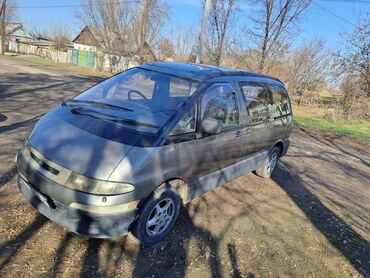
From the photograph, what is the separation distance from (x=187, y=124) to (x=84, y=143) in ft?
3.81

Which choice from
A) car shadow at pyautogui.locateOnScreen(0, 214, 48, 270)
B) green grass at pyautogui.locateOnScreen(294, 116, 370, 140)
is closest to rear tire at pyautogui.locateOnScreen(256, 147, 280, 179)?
car shadow at pyautogui.locateOnScreen(0, 214, 48, 270)

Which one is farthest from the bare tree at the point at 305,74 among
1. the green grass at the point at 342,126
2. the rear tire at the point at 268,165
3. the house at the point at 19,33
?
the house at the point at 19,33

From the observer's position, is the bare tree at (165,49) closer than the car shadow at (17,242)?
No

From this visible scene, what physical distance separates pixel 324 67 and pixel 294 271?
2197 centimetres

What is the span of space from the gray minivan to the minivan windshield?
1 cm

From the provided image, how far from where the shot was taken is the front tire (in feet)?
10.8

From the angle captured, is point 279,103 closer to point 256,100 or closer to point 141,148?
point 256,100

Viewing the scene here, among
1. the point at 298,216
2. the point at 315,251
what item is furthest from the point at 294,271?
the point at 298,216

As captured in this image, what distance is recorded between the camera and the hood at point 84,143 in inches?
117

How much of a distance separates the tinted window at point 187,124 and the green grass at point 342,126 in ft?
39.4

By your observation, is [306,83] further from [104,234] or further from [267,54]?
[104,234]

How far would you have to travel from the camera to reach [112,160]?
3.02 metres

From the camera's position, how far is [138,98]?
13.6 ft

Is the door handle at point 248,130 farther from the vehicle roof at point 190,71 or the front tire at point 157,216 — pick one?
the front tire at point 157,216
